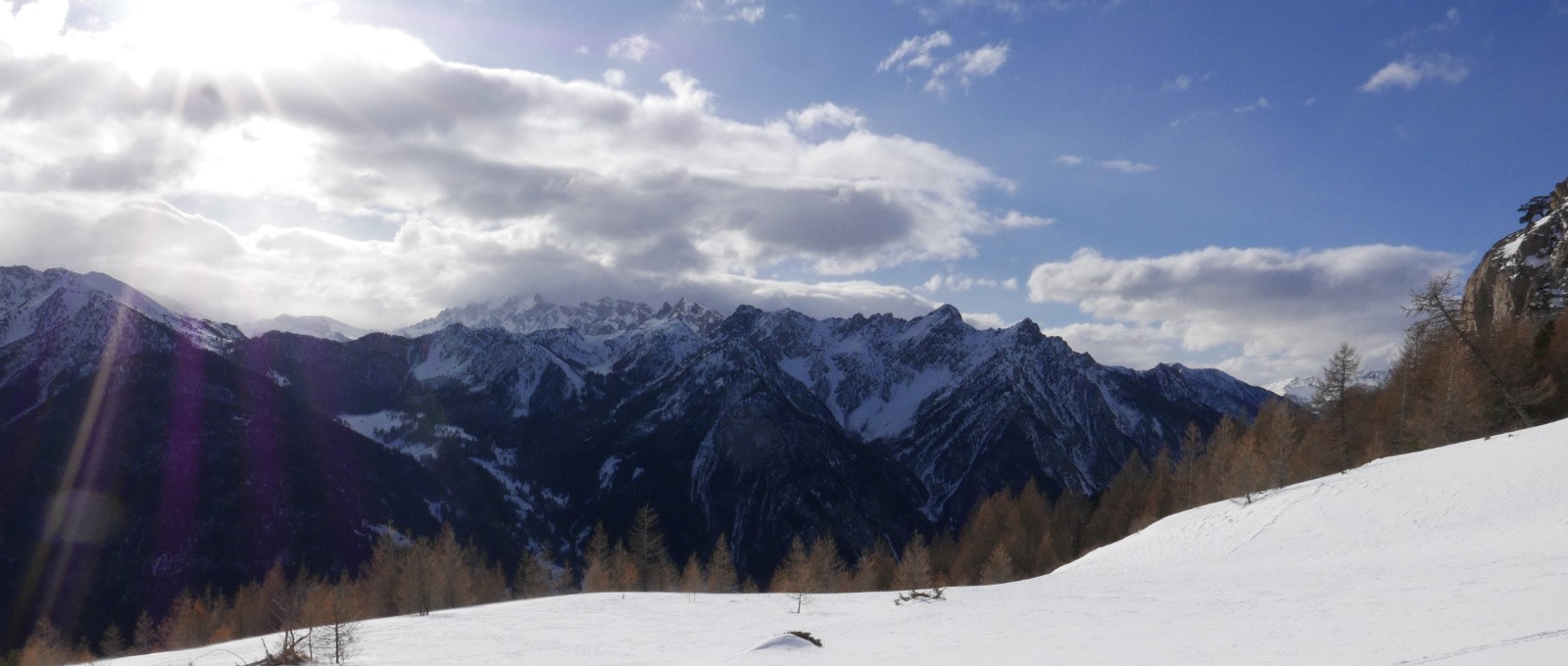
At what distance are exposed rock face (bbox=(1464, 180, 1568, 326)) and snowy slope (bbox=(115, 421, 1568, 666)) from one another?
45128mm

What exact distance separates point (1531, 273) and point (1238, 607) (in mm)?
81599

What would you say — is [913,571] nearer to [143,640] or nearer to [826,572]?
[826,572]

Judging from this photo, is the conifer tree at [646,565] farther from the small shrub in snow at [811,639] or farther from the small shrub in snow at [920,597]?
the small shrub in snow at [811,639]

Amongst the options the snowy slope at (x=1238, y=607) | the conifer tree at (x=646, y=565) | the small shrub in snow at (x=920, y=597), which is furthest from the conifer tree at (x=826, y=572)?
the small shrub in snow at (x=920, y=597)

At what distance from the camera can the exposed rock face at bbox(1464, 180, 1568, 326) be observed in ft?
247

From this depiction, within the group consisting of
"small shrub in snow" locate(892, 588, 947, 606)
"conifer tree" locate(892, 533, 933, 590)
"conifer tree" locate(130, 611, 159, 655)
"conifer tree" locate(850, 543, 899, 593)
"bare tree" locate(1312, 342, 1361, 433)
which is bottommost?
"conifer tree" locate(130, 611, 159, 655)

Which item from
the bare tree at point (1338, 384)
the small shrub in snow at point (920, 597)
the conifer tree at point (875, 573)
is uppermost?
the bare tree at point (1338, 384)

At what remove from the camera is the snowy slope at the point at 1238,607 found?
18.5 m

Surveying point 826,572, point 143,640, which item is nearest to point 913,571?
point 826,572

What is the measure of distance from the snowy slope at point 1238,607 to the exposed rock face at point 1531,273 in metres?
45.1

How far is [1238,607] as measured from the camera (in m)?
24.3

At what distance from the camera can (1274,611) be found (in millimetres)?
22891

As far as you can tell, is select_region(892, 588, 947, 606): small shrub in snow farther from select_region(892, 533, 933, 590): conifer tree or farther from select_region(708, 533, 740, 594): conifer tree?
select_region(708, 533, 740, 594): conifer tree

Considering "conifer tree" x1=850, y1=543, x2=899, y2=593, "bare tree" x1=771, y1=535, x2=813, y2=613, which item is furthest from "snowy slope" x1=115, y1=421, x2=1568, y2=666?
"conifer tree" x1=850, y1=543, x2=899, y2=593
